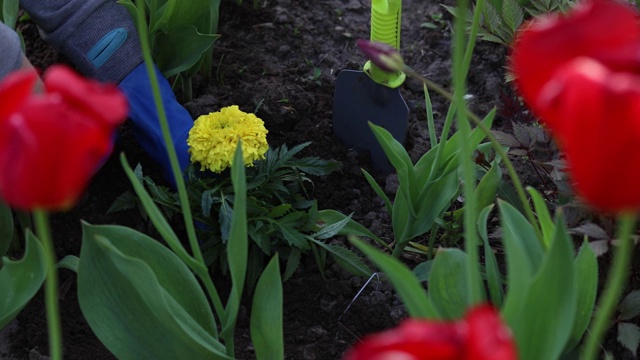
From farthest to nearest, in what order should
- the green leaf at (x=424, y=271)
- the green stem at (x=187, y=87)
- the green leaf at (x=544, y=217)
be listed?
the green stem at (x=187, y=87), the green leaf at (x=424, y=271), the green leaf at (x=544, y=217)

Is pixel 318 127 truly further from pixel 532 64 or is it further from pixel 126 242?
pixel 532 64

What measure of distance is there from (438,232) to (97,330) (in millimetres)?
796

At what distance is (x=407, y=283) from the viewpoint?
95cm

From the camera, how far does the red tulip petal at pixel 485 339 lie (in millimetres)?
507

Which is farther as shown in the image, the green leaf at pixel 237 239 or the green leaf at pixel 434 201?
the green leaf at pixel 434 201

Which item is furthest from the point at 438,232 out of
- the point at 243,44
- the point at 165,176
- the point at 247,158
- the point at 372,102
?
the point at 243,44

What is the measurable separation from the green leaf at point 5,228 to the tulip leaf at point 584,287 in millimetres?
943

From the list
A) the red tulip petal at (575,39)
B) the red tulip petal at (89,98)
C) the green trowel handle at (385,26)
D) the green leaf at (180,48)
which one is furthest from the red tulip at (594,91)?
the green leaf at (180,48)

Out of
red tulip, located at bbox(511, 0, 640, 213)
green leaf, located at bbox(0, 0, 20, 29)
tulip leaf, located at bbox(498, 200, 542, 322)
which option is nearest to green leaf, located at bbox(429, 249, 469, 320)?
tulip leaf, located at bbox(498, 200, 542, 322)

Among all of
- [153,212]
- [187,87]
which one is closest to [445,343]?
[153,212]

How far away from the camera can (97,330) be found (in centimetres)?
117

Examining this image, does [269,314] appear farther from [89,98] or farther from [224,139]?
[89,98]

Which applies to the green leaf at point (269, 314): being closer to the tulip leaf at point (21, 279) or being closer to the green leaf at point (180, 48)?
the tulip leaf at point (21, 279)

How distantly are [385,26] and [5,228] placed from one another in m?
0.79
